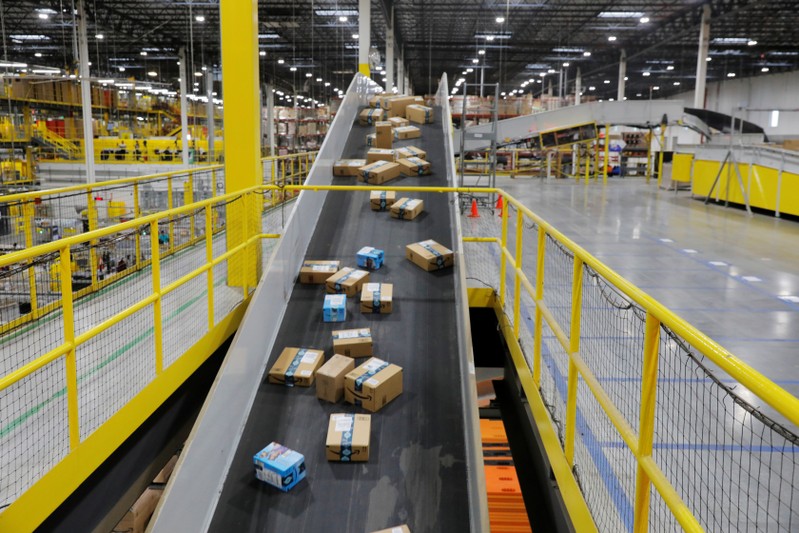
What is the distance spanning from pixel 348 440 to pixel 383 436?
31 cm

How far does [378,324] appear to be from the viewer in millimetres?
5824

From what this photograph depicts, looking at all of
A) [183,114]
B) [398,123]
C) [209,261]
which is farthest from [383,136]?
[183,114]

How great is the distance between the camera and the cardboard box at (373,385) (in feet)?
15.4

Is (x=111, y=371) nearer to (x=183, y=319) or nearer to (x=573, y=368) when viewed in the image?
(x=183, y=319)

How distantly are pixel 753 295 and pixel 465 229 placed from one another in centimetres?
592

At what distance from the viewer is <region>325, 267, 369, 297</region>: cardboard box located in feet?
20.4

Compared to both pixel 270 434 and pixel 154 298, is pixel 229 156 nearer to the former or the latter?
pixel 154 298

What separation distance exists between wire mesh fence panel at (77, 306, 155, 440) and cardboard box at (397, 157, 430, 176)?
4825 mm

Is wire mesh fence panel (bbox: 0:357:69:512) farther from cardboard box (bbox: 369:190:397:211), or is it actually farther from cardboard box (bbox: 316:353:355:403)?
cardboard box (bbox: 369:190:397:211)

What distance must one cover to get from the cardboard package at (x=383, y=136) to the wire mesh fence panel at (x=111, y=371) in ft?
19.3

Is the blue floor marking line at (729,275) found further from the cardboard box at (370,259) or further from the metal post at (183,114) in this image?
the metal post at (183,114)

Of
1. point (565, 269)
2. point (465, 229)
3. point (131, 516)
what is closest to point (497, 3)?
point (465, 229)

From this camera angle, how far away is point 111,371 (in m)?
4.63

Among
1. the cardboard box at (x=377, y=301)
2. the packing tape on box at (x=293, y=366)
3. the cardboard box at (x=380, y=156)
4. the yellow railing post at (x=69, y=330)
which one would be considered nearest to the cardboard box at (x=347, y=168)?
the cardboard box at (x=380, y=156)
